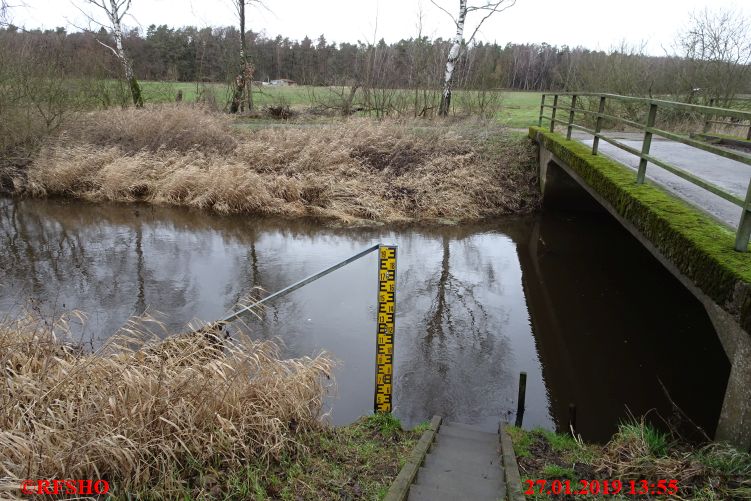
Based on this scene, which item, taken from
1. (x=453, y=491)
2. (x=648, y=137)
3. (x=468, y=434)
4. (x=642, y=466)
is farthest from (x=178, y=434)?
(x=648, y=137)

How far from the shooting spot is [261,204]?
15570 millimetres

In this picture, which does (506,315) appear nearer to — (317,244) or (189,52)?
(317,244)

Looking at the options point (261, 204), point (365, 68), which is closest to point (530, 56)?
point (365, 68)

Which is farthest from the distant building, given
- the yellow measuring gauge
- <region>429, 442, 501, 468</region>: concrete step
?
<region>429, 442, 501, 468</region>: concrete step

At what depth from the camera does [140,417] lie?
3689 millimetres

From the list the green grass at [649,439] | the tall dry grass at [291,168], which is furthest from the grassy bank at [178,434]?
the tall dry grass at [291,168]

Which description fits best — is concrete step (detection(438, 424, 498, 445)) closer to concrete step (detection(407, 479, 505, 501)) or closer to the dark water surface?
the dark water surface

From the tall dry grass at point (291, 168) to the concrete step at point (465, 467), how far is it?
10.9 meters

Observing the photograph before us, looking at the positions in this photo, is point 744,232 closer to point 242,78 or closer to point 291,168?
point 291,168

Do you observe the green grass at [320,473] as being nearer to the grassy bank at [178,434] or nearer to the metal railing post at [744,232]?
the grassy bank at [178,434]

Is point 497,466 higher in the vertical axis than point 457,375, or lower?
higher

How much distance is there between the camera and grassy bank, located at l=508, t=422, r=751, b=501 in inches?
135

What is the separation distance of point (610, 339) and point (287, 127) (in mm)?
15703

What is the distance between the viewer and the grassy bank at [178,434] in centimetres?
333
